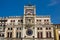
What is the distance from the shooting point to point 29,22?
3137 inches

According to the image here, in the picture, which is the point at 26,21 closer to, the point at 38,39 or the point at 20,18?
the point at 20,18

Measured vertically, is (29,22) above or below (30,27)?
above

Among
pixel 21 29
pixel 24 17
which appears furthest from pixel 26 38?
pixel 24 17

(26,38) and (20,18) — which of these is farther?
(20,18)

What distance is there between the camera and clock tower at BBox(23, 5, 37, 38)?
77.6 m

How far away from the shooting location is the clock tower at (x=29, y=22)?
3056 inches

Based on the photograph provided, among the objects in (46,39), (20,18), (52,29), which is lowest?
(46,39)

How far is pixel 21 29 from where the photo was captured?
259 ft

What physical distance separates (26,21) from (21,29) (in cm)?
497

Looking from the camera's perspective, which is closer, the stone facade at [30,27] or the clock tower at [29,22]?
the stone facade at [30,27]

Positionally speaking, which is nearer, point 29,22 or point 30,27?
point 30,27

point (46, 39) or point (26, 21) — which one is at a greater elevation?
point (26, 21)

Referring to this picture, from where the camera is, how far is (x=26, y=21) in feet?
263

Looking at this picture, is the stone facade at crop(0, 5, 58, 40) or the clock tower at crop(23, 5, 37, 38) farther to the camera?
the clock tower at crop(23, 5, 37, 38)
